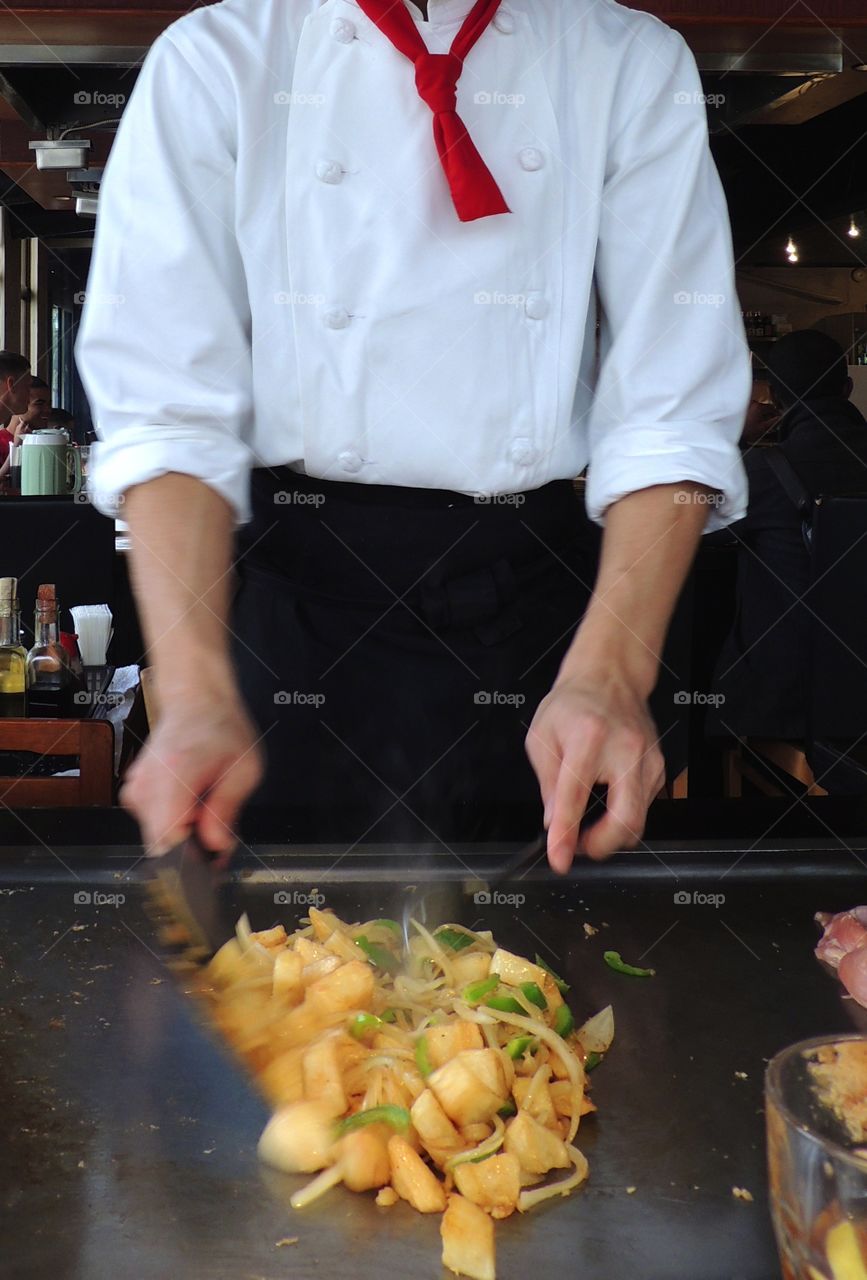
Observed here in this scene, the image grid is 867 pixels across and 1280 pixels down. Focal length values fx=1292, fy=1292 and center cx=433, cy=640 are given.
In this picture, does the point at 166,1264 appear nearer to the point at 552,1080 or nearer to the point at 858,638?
the point at 552,1080

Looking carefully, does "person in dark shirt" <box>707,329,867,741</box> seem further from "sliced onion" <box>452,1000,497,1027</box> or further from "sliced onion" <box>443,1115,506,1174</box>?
"sliced onion" <box>443,1115,506,1174</box>

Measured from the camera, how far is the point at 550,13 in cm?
164

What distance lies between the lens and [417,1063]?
1.13 metres

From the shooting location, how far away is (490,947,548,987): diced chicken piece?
1.24 meters

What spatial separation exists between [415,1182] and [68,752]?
75.6 inches

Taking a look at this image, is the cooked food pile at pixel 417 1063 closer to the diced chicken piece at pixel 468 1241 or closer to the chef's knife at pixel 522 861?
the diced chicken piece at pixel 468 1241

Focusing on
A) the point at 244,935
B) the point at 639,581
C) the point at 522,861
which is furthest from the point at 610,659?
the point at 244,935

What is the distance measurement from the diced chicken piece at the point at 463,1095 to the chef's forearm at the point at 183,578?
0.39 m

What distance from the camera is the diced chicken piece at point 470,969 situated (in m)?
1.28

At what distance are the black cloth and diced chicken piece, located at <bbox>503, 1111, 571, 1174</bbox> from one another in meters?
2.86

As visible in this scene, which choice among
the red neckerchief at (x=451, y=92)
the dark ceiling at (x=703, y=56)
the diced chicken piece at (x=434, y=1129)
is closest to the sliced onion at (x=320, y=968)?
the diced chicken piece at (x=434, y=1129)

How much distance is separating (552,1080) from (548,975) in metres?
0.12

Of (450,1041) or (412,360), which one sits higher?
(412,360)

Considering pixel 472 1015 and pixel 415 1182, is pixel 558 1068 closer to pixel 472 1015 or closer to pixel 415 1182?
pixel 472 1015
